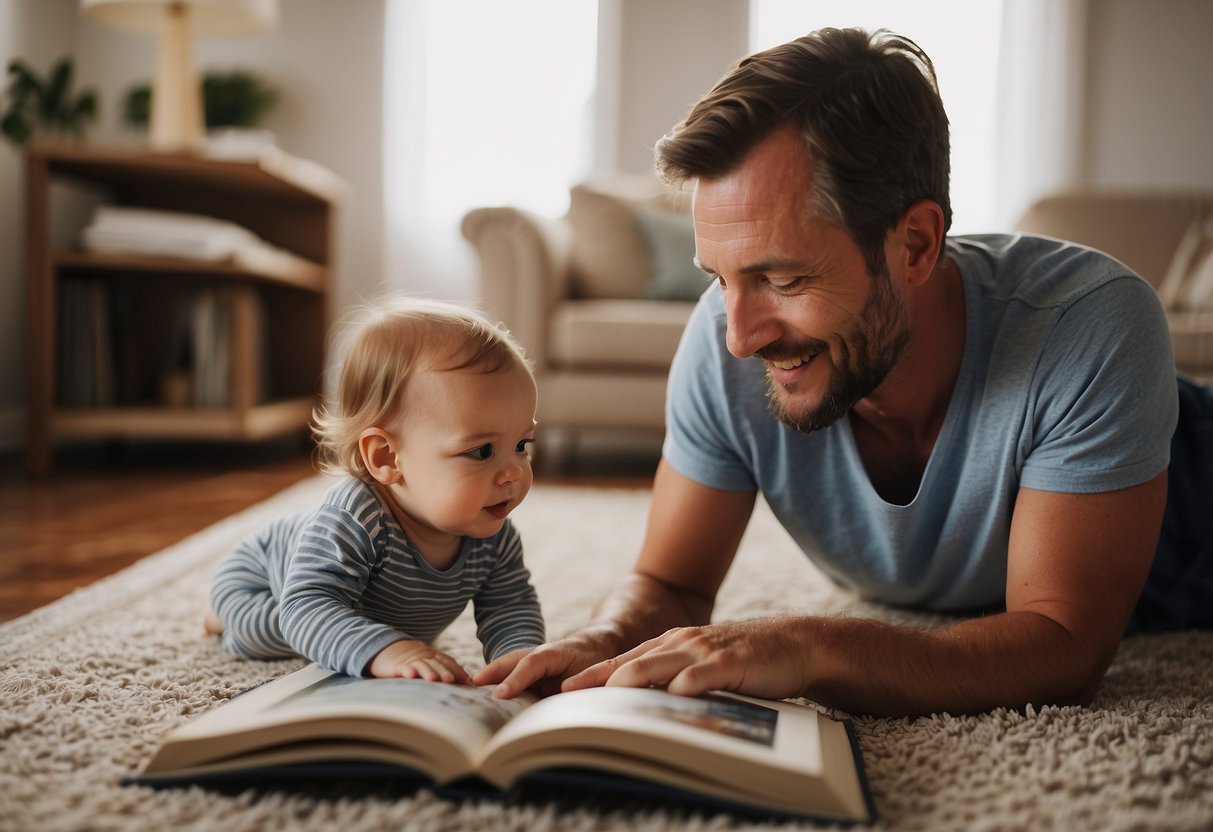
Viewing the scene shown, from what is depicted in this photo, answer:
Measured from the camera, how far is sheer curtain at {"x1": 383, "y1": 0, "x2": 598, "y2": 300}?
14.3 ft

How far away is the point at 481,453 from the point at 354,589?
0.58 feet

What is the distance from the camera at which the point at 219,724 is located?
766mm

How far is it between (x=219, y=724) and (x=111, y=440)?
114 inches

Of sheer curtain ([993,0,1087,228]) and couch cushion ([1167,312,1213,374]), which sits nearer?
couch cushion ([1167,312,1213,374])

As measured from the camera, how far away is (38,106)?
335cm

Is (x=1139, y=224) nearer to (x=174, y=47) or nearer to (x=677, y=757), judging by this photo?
(x=174, y=47)

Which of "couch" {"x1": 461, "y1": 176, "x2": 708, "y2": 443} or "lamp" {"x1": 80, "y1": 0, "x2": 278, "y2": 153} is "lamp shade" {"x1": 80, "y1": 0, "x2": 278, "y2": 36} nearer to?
"lamp" {"x1": 80, "y1": 0, "x2": 278, "y2": 153}

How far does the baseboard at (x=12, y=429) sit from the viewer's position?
348 cm

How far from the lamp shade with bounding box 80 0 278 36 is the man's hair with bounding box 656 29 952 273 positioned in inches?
96.6

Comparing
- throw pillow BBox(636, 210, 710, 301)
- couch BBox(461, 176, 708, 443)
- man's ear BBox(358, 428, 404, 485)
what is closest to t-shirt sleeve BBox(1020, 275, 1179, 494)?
man's ear BBox(358, 428, 404, 485)

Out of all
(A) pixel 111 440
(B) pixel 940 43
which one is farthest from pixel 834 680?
(B) pixel 940 43

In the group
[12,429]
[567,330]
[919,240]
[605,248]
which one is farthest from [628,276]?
[919,240]

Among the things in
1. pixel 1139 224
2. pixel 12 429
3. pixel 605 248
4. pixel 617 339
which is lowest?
pixel 12 429

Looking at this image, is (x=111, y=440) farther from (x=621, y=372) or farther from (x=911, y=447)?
(x=911, y=447)
